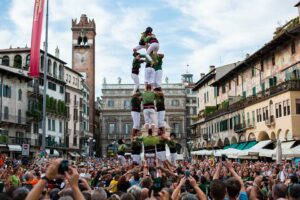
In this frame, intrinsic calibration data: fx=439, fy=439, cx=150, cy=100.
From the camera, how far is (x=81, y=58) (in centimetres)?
9325

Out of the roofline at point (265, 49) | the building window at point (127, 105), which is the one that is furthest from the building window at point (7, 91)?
the building window at point (127, 105)

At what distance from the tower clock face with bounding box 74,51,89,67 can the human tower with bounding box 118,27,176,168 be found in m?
71.3

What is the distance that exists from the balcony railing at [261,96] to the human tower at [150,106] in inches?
737

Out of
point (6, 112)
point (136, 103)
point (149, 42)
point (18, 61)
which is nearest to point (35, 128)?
point (6, 112)

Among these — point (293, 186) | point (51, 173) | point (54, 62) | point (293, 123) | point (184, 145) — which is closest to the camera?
point (51, 173)

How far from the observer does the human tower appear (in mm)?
21562

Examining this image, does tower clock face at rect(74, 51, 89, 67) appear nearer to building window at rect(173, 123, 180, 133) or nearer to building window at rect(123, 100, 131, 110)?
building window at rect(123, 100, 131, 110)

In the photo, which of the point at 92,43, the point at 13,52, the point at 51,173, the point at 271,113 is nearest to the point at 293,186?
the point at 51,173

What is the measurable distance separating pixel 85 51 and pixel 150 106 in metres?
74.5

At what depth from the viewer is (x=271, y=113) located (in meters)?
42.5

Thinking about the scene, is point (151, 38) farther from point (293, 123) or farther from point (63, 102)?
point (63, 102)

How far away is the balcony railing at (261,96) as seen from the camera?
124ft

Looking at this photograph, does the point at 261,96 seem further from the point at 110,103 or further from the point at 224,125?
the point at 110,103

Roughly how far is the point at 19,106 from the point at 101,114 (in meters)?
57.7
